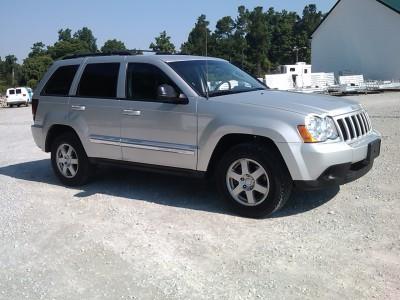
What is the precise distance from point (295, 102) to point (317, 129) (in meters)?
0.53

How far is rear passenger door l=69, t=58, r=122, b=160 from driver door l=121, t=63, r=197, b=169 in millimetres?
186

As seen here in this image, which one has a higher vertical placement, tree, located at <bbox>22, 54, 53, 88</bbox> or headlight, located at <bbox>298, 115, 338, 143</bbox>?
tree, located at <bbox>22, 54, 53, 88</bbox>

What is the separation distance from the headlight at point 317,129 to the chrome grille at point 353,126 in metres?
0.12

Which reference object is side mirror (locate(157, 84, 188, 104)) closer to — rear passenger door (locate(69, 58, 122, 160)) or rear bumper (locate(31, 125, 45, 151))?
rear passenger door (locate(69, 58, 122, 160))

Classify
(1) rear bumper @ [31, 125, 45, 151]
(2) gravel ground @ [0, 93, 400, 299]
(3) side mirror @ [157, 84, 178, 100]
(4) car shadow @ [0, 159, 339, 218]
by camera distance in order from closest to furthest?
1. (2) gravel ground @ [0, 93, 400, 299]
2. (3) side mirror @ [157, 84, 178, 100]
3. (4) car shadow @ [0, 159, 339, 218]
4. (1) rear bumper @ [31, 125, 45, 151]

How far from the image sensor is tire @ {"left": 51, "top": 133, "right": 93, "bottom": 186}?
6.95 meters

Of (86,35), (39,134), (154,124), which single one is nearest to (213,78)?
(154,124)

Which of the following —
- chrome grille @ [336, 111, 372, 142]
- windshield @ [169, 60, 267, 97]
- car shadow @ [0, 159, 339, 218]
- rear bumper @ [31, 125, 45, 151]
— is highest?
windshield @ [169, 60, 267, 97]

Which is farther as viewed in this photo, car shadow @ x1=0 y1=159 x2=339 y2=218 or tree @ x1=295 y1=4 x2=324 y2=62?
tree @ x1=295 y1=4 x2=324 y2=62

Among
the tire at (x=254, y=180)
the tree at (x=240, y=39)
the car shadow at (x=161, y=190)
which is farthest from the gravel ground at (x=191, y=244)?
the tree at (x=240, y=39)

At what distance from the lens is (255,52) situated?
92125 millimetres

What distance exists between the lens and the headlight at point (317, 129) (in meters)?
4.95

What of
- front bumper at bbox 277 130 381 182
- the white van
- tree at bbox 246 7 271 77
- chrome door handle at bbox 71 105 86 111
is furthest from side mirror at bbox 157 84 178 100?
tree at bbox 246 7 271 77

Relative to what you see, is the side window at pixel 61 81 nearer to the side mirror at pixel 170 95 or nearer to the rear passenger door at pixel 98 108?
the rear passenger door at pixel 98 108
